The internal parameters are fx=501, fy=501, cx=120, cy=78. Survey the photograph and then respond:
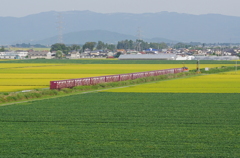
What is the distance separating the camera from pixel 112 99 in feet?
91.9

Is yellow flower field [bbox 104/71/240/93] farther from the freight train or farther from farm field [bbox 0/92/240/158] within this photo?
farm field [bbox 0/92/240/158]

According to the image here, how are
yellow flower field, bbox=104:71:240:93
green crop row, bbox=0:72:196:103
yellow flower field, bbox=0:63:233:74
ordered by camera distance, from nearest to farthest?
green crop row, bbox=0:72:196:103 < yellow flower field, bbox=104:71:240:93 < yellow flower field, bbox=0:63:233:74

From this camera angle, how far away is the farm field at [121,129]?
544 inches

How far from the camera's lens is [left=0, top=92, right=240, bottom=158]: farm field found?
13.8 m

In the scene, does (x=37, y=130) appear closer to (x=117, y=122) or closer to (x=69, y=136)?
(x=69, y=136)

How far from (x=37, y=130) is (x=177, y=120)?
17.7 ft

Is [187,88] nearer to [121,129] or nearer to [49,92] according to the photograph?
[49,92]

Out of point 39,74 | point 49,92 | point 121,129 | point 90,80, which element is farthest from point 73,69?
point 121,129

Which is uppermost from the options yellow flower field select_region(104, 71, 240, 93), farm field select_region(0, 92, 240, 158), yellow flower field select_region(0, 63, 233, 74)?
farm field select_region(0, 92, 240, 158)

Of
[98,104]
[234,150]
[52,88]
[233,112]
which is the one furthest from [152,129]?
[52,88]

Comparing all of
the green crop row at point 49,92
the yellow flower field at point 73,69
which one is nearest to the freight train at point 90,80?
the green crop row at point 49,92

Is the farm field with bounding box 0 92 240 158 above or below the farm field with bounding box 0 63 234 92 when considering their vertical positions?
above

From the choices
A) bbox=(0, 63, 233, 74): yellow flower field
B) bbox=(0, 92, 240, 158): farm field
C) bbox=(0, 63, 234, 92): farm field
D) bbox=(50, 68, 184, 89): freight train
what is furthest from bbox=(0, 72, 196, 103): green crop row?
bbox=(0, 63, 233, 74): yellow flower field

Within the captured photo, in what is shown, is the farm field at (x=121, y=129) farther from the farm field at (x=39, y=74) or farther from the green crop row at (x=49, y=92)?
the farm field at (x=39, y=74)
